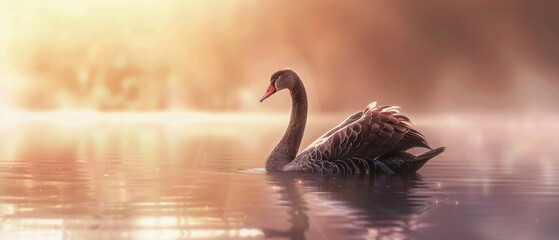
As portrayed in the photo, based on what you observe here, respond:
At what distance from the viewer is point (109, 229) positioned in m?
10.2

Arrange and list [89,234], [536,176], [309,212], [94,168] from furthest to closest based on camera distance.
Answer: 1. [94,168]
2. [536,176]
3. [309,212]
4. [89,234]

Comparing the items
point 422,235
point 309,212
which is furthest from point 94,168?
point 422,235

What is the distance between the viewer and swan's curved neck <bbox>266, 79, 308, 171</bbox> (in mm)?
18891

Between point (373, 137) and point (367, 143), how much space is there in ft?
0.58

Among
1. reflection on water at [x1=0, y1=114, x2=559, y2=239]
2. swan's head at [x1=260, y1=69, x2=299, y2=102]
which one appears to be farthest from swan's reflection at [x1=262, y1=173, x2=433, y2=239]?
swan's head at [x1=260, y1=69, x2=299, y2=102]

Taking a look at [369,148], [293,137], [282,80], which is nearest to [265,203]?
[369,148]

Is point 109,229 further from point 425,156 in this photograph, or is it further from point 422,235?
point 425,156

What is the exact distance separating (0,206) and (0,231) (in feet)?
8.18

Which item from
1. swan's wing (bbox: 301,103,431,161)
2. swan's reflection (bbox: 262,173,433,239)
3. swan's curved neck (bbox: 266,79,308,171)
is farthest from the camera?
swan's curved neck (bbox: 266,79,308,171)

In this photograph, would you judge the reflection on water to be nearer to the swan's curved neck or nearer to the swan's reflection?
the swan's reflection

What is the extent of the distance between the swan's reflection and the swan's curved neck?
0.92 m

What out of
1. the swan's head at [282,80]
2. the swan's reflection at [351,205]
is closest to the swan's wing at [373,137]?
the swan's reflection at [351,205]

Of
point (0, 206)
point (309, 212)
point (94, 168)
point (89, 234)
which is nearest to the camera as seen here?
point (89, 234)

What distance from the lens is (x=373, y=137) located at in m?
16.9
